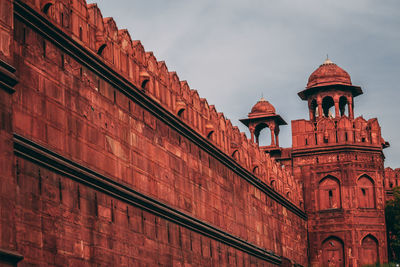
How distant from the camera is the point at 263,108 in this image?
50.0 metres

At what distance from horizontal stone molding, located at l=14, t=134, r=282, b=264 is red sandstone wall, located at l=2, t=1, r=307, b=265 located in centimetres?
17

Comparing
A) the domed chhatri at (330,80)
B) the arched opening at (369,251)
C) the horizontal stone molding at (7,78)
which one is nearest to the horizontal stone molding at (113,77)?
the horizontal stone molding at (7,78)

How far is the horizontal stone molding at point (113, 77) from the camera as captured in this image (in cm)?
1590

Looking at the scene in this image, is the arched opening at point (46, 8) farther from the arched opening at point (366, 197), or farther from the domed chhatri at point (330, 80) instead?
the domed chhatri at point (330, 80)

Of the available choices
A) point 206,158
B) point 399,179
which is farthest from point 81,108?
point 399,179

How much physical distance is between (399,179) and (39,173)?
37.3 m

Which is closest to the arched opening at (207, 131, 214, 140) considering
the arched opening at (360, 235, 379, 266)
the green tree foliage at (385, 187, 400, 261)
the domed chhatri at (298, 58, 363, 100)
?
the arched opening at (360, 235, 379, 266)

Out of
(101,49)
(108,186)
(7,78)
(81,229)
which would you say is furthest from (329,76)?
(7,78)

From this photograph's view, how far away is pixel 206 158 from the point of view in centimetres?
2664

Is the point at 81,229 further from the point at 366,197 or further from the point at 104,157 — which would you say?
the point at 366,197

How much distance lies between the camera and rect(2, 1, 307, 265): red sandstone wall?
15195mm

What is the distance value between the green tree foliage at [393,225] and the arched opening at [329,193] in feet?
14.2

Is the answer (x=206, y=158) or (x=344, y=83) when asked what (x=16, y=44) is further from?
(x=344, y=83)

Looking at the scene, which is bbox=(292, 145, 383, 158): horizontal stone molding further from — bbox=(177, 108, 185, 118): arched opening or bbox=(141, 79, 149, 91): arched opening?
bbox=(141, 79, 149, 91): arched opening
